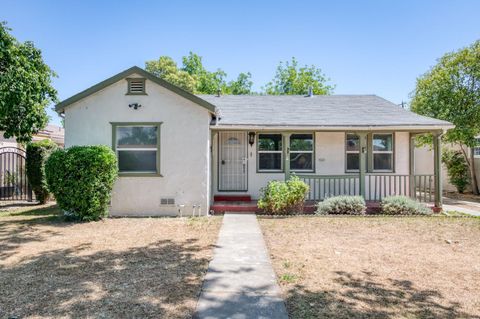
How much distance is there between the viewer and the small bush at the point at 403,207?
9.38 m

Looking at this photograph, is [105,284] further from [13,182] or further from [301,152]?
[13,182]

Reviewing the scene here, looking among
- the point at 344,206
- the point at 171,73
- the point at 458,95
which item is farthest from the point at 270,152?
the point at 171,73

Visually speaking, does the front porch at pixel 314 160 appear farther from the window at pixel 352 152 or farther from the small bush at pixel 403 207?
the small bush at pixel 403 207

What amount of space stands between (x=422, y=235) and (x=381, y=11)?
8628 mm

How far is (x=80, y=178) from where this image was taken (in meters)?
8.01

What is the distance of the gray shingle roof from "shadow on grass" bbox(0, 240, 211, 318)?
5401mm

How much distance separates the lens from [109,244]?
624 cm

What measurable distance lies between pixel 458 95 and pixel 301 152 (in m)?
8.92

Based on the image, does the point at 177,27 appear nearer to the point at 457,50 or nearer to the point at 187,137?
the point at 187,137

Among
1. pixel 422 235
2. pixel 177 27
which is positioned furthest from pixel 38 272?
pixel 177 27

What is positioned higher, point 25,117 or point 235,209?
point 25,117

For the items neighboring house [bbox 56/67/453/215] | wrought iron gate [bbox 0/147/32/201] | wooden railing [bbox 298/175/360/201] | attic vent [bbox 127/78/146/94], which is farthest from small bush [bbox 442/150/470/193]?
wrought iron gate [bbox 0/147/32/201]

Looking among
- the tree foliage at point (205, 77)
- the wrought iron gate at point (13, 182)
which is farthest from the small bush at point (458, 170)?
the tree foliage at point (205, 77)

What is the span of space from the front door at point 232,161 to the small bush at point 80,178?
164 inches
